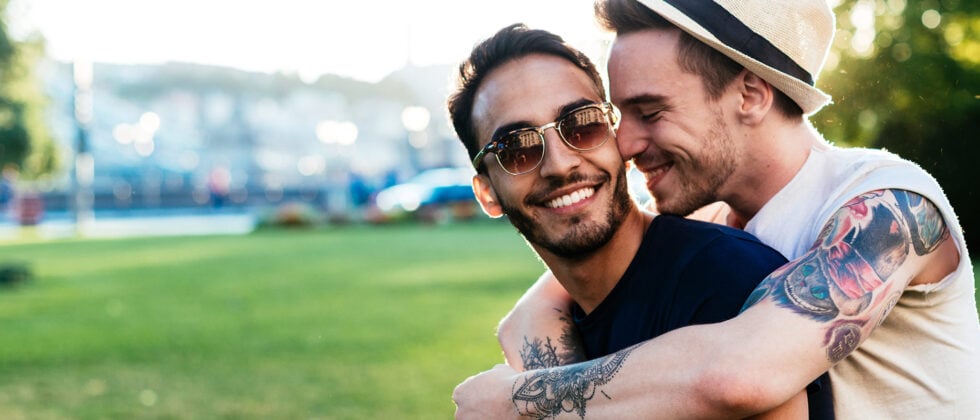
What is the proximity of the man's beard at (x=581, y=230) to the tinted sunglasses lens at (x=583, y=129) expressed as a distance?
0.12m

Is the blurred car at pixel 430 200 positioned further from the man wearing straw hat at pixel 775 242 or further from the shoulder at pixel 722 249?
the shoulder at pixel 722 249

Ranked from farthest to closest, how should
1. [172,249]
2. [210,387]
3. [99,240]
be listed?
[99,240] < [172,249] < [210,387]

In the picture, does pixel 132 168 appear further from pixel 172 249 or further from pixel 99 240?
pixel 172 249

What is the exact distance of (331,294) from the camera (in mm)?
14070

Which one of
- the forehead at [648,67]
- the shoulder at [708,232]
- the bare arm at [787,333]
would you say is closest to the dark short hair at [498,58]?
the forehead at [648,67]

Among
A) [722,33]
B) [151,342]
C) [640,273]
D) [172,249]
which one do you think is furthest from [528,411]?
[172,249]

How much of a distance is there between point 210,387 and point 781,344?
6.94m

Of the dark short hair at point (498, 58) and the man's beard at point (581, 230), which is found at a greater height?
the dark short hair at point (498, 58)

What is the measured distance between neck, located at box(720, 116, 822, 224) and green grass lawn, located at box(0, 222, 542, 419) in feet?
14.7

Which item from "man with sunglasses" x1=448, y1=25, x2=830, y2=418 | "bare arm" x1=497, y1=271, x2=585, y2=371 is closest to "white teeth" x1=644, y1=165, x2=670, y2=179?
"man with sunglasses" x1=448, y1=25, x2=830, y2=418

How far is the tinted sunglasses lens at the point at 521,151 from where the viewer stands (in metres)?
3.14

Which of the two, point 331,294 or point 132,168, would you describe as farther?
point 132,168

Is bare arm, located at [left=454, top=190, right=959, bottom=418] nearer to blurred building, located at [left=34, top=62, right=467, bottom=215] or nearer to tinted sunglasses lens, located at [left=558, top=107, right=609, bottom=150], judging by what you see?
tinted sunglasses lens, located at [left=558, top=107, right=609, bottom=150]

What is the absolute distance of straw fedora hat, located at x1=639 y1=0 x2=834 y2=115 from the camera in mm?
3029
